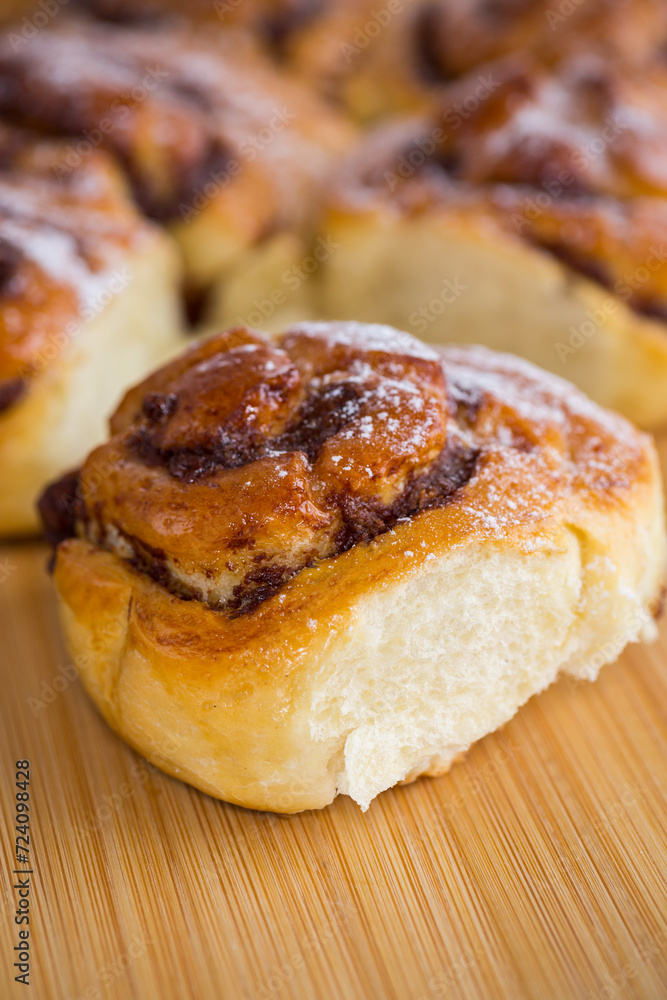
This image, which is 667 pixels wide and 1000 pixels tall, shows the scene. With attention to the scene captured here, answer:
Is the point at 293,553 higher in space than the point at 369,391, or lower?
lower

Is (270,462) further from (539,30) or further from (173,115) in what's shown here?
(539,30)

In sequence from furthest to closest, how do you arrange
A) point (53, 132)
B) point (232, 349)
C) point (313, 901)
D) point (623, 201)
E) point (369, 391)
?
point (53, 132), point (623, 201), point (232, 349), point (369, 391), point (313, 901)

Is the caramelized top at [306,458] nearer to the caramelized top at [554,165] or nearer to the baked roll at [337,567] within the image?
the baked roll at [337,567]

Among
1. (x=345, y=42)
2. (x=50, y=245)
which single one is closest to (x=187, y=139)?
(x=50, y=245)

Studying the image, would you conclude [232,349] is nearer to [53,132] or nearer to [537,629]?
[537,629]

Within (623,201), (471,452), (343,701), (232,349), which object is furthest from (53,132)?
(343,701)

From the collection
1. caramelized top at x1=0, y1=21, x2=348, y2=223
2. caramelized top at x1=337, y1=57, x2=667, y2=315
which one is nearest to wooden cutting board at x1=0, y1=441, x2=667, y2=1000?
caramelized top at x1=337, y1=57, x2=667, y2=315

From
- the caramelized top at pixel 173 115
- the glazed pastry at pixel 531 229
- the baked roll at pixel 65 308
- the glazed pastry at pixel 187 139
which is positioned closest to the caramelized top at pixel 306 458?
the baked roll at pixel 65 308
